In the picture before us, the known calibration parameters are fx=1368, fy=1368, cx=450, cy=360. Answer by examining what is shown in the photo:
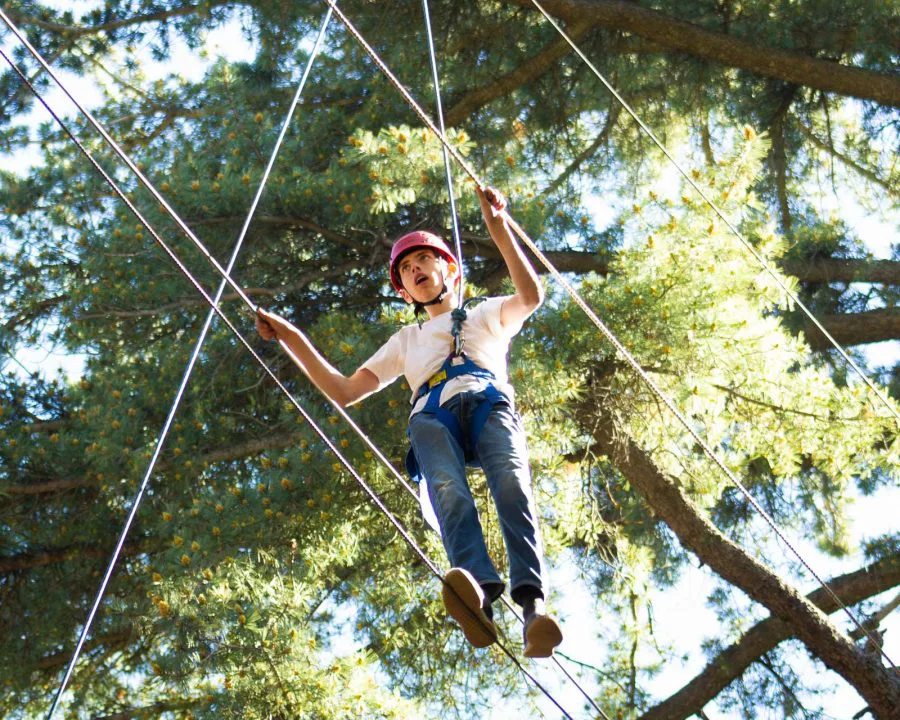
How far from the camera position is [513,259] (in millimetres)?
3564

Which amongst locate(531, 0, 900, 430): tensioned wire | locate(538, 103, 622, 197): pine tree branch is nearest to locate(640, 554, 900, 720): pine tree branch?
locate(531, 0, 900, 430): tensioned wire

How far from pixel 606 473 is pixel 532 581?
189 inches

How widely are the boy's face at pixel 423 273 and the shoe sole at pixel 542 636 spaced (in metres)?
1.16

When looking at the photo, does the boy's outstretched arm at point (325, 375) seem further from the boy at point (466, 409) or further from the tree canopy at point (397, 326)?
the tree canopy at point (397, 326)

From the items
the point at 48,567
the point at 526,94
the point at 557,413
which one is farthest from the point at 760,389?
the point at 48,567

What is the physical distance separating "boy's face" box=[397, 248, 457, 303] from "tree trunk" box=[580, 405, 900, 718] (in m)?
2.47

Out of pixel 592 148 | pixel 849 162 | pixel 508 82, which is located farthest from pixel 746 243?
pixel 849 162

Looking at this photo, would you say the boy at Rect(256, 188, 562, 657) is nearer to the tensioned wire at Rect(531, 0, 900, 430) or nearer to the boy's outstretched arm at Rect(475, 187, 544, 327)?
the boy's outstretched arm at Rect(475, 187, 544, 327)

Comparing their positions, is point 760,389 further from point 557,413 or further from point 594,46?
point 594,46

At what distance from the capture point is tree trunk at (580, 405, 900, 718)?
5508 mm

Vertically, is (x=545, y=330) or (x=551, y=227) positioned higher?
(x=551, y=227)

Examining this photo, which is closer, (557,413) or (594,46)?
(557,413)

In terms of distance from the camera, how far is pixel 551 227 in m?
7.89

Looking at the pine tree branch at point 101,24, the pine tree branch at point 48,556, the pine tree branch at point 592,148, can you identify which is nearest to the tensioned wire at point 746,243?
the pine tree branch at point 592,148
